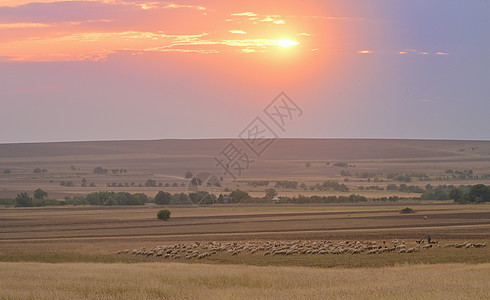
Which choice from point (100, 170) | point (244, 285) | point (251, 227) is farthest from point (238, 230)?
point (100, 170)

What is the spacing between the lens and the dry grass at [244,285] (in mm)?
16328

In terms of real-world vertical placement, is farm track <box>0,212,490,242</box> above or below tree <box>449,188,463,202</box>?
below

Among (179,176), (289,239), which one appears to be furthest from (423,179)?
(289,239)

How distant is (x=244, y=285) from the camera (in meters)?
20.0

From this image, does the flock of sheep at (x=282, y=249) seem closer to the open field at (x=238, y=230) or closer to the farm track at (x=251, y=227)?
the open field at (x=238, y=230)

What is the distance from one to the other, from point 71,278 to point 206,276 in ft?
13.4

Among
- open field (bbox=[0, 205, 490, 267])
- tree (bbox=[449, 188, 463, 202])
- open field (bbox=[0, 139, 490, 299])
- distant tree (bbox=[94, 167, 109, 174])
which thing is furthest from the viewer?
distant tree (bbox=[94, 167, 109, 174])

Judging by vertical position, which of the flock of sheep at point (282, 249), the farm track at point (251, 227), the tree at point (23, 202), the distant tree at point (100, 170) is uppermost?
the distant tree at point (100, 170)

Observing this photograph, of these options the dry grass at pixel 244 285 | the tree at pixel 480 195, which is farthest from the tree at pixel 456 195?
the dry grass at pixel 244 285

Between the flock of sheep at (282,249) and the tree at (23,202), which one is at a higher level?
the tree at (23,202)

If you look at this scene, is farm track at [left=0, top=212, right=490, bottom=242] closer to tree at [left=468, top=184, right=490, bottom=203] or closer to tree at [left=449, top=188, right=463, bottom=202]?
tree at [left=468, top=184, right=490, bottom=203]

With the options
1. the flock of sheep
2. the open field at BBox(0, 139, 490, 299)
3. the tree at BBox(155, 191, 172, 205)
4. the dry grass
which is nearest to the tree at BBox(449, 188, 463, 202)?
the open field at BBox(0, 139, 490, 299)

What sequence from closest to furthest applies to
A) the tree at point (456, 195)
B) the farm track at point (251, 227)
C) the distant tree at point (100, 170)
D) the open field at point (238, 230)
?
1. the open field at point (238, 230)
2. the farm track at point (251, 227)
3. the tree at point (456, 195)
4. the distant tree at point (100, 170)

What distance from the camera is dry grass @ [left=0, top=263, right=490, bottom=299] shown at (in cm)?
1633
